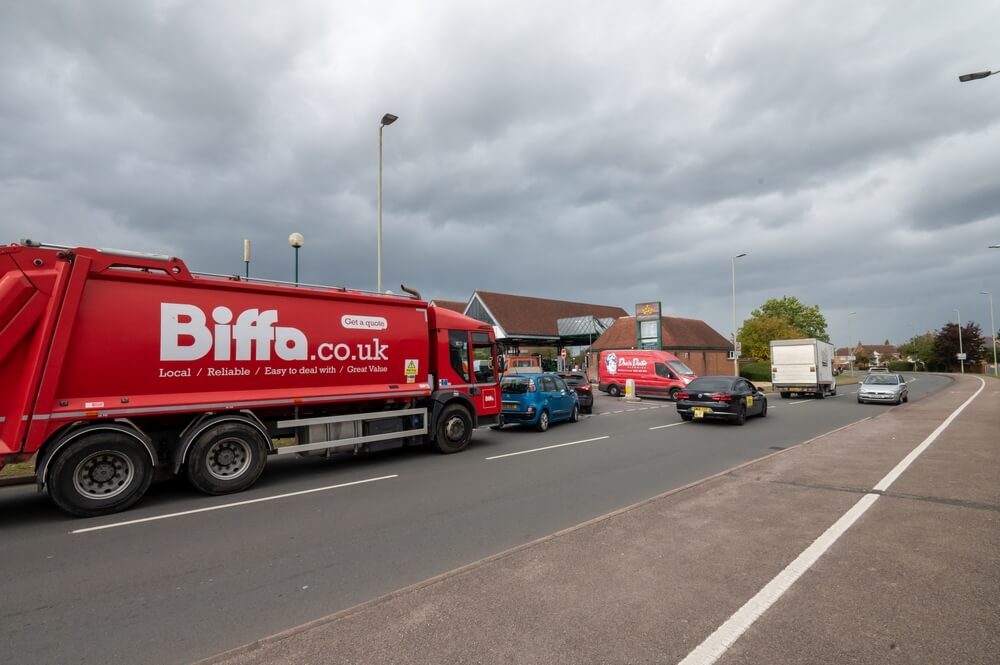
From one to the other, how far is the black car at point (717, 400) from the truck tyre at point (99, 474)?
13745 millimetres

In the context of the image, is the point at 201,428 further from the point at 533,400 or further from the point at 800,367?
the point at 800,367

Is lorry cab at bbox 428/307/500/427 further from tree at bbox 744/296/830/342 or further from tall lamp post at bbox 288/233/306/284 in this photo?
tree at bbox 744/296/830/342

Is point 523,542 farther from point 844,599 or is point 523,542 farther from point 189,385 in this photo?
point 189,385

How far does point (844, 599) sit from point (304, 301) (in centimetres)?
816

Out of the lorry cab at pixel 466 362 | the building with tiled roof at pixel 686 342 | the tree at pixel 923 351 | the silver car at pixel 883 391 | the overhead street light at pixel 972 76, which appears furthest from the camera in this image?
the tree at pixel 923 351

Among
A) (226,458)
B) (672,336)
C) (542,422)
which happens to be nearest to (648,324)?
(672,336)

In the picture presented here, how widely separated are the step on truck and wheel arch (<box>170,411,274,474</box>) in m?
25.6

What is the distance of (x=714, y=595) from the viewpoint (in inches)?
150

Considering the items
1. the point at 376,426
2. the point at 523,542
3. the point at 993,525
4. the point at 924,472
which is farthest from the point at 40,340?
the point at 924,472

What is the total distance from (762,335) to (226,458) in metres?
64.7

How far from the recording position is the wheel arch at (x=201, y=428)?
7.41 m

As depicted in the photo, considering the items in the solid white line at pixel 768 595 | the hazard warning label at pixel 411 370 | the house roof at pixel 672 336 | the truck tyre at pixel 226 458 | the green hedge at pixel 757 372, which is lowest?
the green hedge at pixel 757 372

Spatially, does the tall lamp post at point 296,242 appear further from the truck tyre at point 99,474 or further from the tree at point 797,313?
the tree at point 797,313

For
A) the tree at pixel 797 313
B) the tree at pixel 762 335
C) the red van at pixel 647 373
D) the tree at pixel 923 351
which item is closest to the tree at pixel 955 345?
the tree at pixel 923 351
